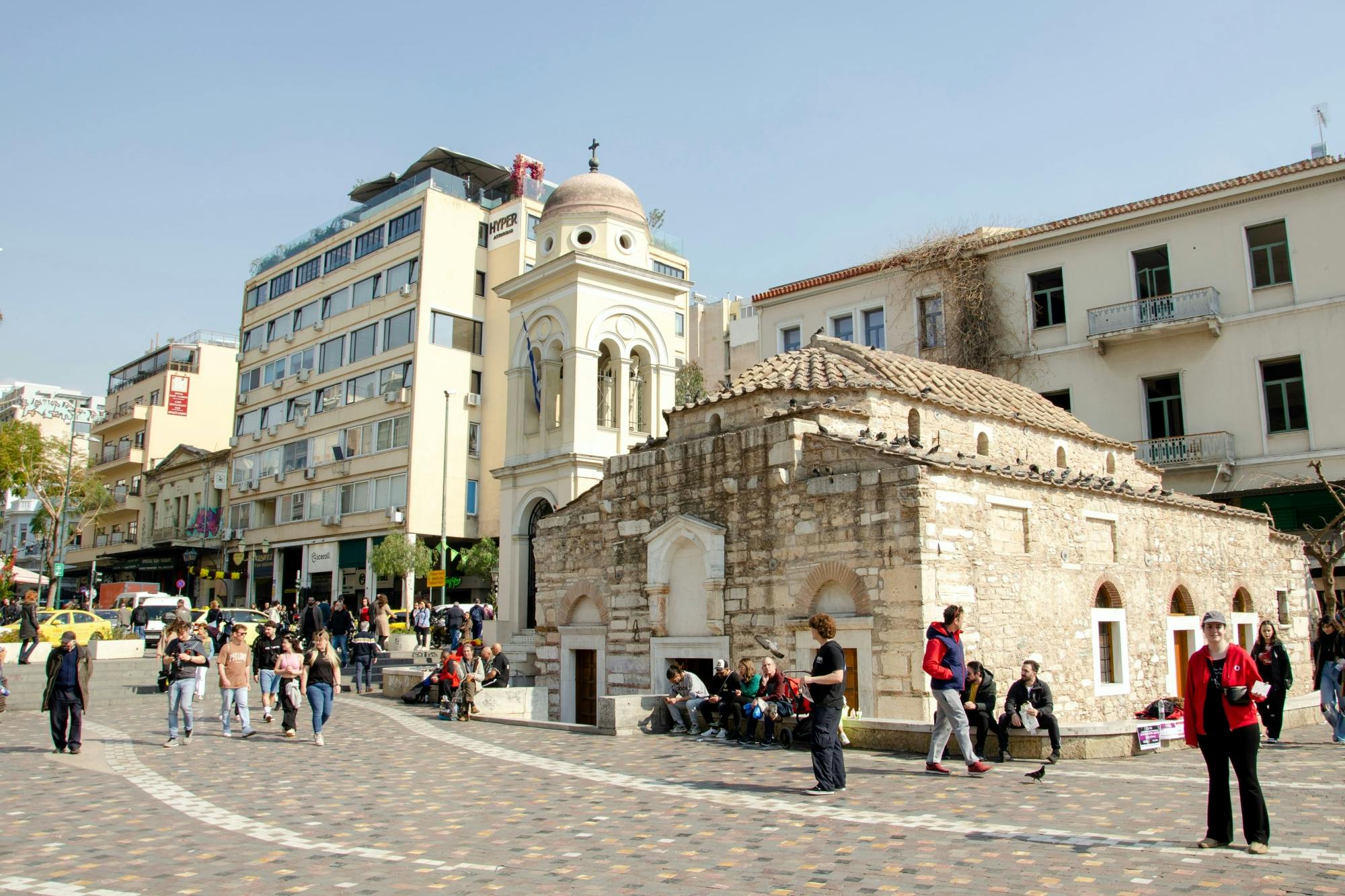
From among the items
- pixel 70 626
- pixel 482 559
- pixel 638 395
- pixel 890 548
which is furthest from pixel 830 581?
pixel 482 559

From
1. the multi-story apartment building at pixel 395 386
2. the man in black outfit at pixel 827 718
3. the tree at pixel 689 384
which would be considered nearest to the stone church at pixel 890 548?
the man in black outfit at pixel 827 718

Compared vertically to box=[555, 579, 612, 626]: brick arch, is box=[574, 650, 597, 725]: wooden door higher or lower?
lower

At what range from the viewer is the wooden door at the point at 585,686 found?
18.8 meters

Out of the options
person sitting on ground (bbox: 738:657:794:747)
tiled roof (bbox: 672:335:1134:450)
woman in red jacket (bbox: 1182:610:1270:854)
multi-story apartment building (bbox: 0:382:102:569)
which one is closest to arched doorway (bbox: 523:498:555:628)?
tiled roof (bbox: 672:335:1134:450)

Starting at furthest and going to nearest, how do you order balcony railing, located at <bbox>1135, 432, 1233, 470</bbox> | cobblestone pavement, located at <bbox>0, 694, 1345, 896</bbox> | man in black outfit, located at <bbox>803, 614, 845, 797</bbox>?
balcony railing, located at <bbox>1135, 432, 1233, 470</bbox> < man in black outfit, located at <bbox>803, 614, 845, 797</bbox> < cobblestone pavement, located at <bbox>0, 694, 1345, 896</bbox>

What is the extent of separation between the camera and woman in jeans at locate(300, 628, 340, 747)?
1347 cm

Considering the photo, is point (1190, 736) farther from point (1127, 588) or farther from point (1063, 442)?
point (1063, 442)

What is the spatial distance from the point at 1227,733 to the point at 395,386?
3564 centimetres

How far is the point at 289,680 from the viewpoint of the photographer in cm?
1478

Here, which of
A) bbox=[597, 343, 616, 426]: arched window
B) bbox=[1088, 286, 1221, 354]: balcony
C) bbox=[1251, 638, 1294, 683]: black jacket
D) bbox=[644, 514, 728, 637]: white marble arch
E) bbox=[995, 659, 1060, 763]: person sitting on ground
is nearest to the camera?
bbox=[995, 659, 1060, 763]: person sitting on ground

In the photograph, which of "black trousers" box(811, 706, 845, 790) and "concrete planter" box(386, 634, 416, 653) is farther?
"concrete planter" box(386, 634, 416, 653)

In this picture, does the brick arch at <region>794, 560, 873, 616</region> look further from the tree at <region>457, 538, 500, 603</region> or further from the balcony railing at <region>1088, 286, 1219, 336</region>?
the tree at <region>457, 538, 500, 603</region>

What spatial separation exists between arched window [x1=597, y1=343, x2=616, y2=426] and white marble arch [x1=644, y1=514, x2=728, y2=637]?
8.51 metres

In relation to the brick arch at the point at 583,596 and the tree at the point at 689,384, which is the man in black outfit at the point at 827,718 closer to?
the brick arch at the point at 583,596
